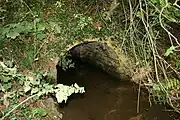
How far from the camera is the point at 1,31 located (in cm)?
592

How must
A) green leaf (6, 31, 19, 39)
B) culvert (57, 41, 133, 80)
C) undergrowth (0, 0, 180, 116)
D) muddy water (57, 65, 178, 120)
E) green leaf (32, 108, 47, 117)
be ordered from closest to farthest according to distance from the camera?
green leaf (32, 108, 47, 117)
green leaf (6, 31, 19, 39)
undergrowth (0, 0, 180, 116)
muddy water (57, 65, 178, 120)
culvert (57, 41, 133, 80)

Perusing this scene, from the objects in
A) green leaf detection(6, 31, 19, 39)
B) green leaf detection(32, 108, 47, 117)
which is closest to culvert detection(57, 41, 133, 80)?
green leaf detection(6, 31, 19, 39)

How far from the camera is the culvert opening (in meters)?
6.68

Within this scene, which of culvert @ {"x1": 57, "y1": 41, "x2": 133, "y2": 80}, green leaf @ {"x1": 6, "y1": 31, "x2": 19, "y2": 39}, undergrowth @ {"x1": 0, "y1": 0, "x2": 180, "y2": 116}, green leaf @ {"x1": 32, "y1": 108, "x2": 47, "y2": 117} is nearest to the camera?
green leaf @ {"x1": 32, "y1": 108, "x2": 47, "y2": 117}

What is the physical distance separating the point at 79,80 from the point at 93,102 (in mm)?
1218

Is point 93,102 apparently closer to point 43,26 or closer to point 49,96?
point 49,96

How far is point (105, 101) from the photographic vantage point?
7320 millimetres

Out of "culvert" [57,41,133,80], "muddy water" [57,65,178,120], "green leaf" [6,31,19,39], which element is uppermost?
"green leaf" [6,31,19,39]

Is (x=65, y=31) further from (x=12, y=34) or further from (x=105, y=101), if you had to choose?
(x=105, y=101)

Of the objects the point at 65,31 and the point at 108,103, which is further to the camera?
the point at 108,103

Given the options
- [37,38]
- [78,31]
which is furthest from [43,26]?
[78,31]

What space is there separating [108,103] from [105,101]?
4.2 inches

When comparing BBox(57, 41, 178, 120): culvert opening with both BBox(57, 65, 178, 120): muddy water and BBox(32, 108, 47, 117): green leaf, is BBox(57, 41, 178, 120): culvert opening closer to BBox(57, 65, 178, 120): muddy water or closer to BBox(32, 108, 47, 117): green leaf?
BBox(57, 65, 178, 120): muddy water

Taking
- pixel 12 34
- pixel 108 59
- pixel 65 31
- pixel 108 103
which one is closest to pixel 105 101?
pixel 108 103
